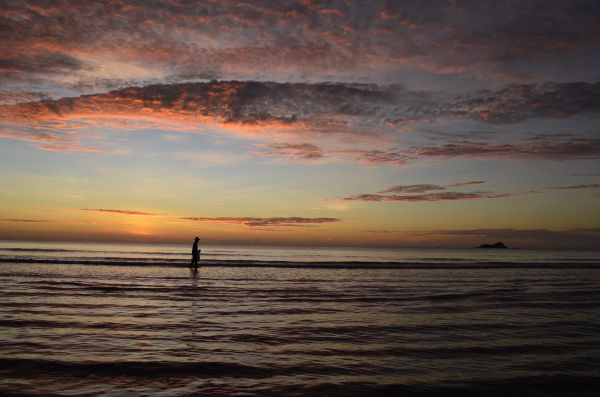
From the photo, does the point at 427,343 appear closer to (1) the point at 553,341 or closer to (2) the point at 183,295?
(1) the point at 553,341

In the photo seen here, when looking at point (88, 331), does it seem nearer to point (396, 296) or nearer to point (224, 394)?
point (224, 394)

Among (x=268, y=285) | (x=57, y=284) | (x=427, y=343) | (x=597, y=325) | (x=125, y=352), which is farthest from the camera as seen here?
(x=268, y=285)

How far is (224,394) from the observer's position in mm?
8211

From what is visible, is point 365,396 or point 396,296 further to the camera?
point 396,296

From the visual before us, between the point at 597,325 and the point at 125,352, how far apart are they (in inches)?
655

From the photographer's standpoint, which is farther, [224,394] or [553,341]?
[553,341]

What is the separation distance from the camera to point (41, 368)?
380 inches

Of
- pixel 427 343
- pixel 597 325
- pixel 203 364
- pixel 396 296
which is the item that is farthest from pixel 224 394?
pixel 396 296

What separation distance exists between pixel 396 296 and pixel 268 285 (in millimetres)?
9058

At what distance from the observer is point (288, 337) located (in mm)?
13383

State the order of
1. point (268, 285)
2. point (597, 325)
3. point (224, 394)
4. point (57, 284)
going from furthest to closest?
1. point (268, 285)
2. point (57, 284)
3. point (597, 325)
4. point (224, 394)

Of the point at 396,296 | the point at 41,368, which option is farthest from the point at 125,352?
the point at 396,296

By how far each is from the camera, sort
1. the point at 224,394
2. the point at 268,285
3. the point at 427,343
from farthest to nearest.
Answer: the point at 268,285, the point at 427,343, the point at 224,394

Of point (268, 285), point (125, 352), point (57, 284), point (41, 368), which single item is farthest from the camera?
point (268, 285)
